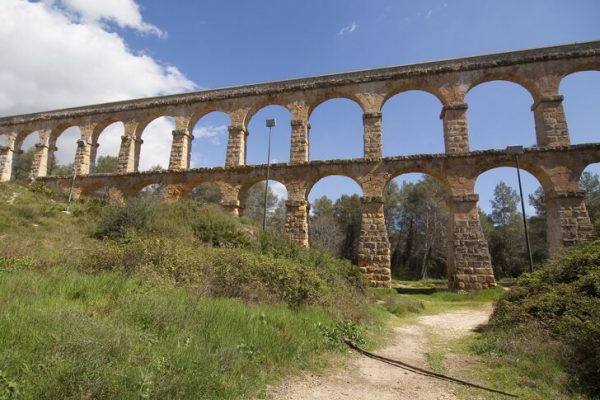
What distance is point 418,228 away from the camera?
3638 cm

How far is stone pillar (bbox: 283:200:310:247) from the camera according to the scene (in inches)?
648

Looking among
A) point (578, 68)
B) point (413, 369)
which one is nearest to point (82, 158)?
point (413, 369)

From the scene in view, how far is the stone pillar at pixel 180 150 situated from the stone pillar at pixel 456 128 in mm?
13558

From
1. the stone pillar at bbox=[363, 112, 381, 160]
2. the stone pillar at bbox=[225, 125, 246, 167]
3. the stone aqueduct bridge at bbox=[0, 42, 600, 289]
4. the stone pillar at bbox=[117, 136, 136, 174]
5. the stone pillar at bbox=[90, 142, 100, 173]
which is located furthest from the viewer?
the stone pillar at bbox=[90, 142, 100, 173]

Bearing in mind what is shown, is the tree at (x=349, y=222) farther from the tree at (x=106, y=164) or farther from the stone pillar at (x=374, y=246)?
the tree at (x=106, y=164)

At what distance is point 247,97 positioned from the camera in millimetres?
19859

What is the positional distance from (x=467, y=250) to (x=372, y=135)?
6693 mm

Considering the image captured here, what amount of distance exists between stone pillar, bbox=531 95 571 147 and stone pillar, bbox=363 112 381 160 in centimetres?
706

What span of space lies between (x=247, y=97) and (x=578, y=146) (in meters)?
15.6

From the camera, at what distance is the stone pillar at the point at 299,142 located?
706 inches

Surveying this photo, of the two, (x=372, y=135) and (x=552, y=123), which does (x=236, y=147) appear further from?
(x=552, y=123)

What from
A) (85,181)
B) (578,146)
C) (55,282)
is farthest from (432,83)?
(85,181)

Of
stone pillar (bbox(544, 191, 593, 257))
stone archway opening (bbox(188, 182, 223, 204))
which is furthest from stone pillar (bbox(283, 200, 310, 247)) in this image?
stone archway opening (bbox(188, 182, 223, 204))

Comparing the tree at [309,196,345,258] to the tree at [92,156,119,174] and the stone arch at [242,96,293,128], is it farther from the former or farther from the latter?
the tree at [92,156,119,174]
